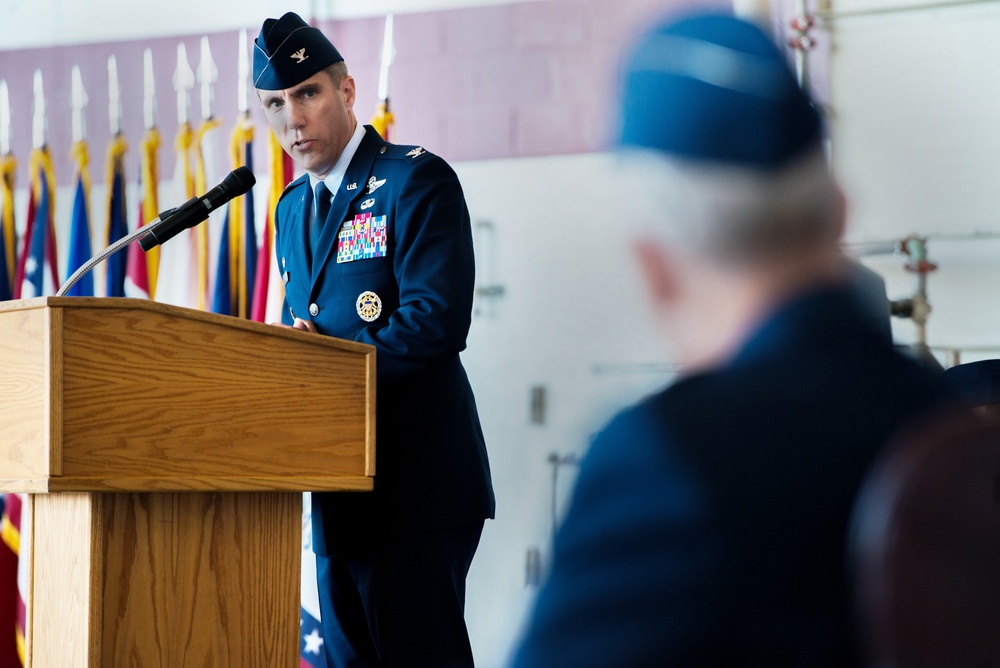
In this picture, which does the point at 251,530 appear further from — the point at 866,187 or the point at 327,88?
the point at 866,187

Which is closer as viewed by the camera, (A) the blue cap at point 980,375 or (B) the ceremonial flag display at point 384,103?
(A) the blue cap at point 980,375

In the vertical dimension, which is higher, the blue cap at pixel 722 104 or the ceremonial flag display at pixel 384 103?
the ceremonial flag display at pixel 384 103

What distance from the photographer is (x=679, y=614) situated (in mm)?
607

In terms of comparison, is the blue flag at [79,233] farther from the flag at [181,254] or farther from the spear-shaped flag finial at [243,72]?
the spear-shaped flag finial at [243,72]

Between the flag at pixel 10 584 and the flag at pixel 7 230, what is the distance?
0.66 metres

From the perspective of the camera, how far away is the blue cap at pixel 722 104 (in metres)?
0.64

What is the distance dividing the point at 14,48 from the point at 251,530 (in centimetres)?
257

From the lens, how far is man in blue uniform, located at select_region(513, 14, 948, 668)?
2.01 feet

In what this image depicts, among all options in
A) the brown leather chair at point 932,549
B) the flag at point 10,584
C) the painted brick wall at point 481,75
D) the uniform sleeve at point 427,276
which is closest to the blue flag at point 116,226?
the painted brick wall at point 481,75

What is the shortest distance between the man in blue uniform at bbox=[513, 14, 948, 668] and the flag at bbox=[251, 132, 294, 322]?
2744mm

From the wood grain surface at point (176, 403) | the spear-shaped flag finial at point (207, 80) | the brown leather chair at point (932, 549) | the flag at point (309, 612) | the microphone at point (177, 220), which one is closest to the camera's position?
the brown leather chair at point (932, 549)

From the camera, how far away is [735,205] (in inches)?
25.5

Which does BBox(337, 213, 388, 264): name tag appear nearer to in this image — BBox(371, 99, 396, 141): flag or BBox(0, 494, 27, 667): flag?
BBox(371, 99, 396, 141): flag

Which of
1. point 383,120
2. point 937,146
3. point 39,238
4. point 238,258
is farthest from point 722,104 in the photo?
point 39,238
